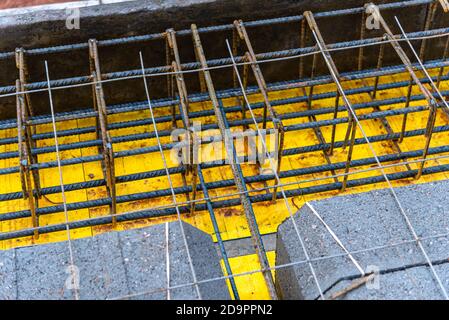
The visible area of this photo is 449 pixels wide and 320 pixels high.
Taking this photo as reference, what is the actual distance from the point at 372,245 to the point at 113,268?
1553 mm

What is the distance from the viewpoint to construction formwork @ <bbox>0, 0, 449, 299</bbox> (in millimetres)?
5801

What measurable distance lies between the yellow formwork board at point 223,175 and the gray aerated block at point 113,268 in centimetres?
118

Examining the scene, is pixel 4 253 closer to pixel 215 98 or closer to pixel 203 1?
pixel 215 98

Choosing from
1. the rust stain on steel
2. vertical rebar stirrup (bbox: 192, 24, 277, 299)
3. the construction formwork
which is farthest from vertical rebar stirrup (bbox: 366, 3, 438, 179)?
the rust stain on steel

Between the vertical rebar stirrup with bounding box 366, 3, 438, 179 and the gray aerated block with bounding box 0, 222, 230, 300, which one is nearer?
the gray aerated block with bounding box 0, 222, 230, 300

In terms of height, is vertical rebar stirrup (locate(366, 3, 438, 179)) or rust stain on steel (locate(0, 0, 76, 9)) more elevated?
rust stain on steel (locate(0, 0, 76, 9))

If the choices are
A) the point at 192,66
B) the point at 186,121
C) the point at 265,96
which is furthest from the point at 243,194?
the point at 192,66

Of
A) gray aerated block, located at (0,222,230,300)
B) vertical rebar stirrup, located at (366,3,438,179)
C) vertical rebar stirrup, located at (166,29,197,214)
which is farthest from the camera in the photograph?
vertical rebar stirrup, located at (366,3,438,179)

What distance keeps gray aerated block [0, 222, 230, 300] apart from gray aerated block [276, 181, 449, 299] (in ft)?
1.73

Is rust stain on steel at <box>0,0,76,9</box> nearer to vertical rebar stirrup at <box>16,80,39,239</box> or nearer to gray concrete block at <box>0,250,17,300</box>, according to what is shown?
vertical rebar stirrup at <box>16,80,39,239</box>

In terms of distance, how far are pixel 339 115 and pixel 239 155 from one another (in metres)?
1.11

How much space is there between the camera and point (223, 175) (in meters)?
6.37

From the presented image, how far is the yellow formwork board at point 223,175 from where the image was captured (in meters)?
5.91
